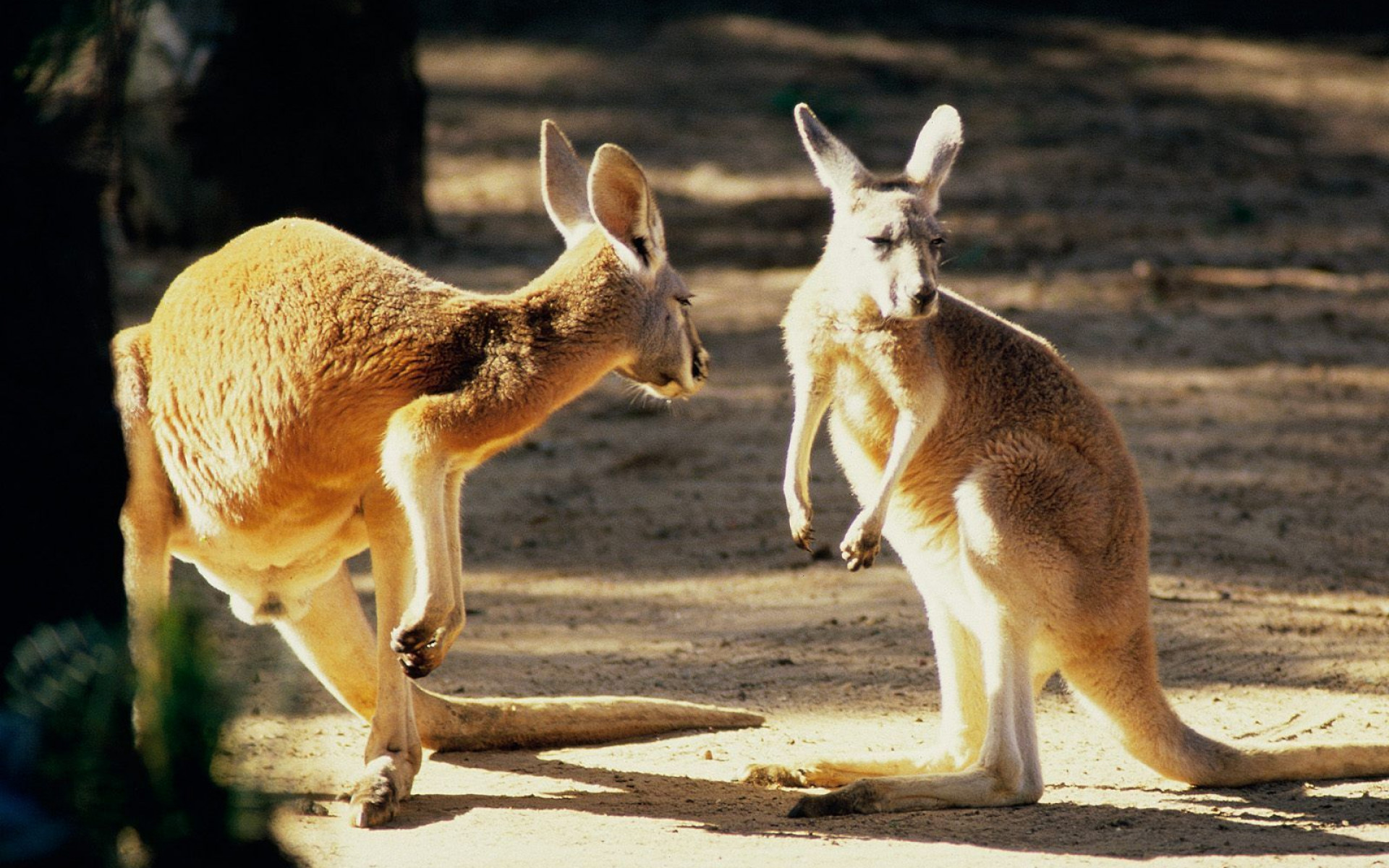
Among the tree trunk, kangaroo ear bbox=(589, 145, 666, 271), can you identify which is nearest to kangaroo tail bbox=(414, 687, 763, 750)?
kangaroo ear bbox=(589, 145, 666, 271)

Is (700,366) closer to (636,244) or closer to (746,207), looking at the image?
(636,244)

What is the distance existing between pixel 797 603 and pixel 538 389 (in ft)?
6.32

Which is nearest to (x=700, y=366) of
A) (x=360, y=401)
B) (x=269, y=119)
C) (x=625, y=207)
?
(x=625, y=207)

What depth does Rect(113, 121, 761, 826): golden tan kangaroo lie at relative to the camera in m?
3.57

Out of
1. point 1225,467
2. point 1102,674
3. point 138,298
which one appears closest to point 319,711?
point 1102,674

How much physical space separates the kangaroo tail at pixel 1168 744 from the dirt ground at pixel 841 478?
0.18ft

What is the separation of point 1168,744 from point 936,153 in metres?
1.61

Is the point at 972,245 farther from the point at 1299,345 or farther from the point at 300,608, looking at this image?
the point at 300,608

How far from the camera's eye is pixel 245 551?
3719 millimetres

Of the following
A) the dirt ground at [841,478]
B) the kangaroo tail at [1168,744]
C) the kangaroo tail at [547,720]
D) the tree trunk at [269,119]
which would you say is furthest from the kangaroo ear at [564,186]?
the tree trunk at [269,119]

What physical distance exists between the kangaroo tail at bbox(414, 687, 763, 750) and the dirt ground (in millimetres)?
57

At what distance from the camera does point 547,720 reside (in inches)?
166

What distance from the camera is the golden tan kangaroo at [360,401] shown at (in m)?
3.57

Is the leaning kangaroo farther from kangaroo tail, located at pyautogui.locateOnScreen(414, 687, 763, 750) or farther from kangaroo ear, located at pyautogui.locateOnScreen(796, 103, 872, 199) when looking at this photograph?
kangaroo tail, located at pyautogui.locateOnScreen(414, 687, 763, 750)
